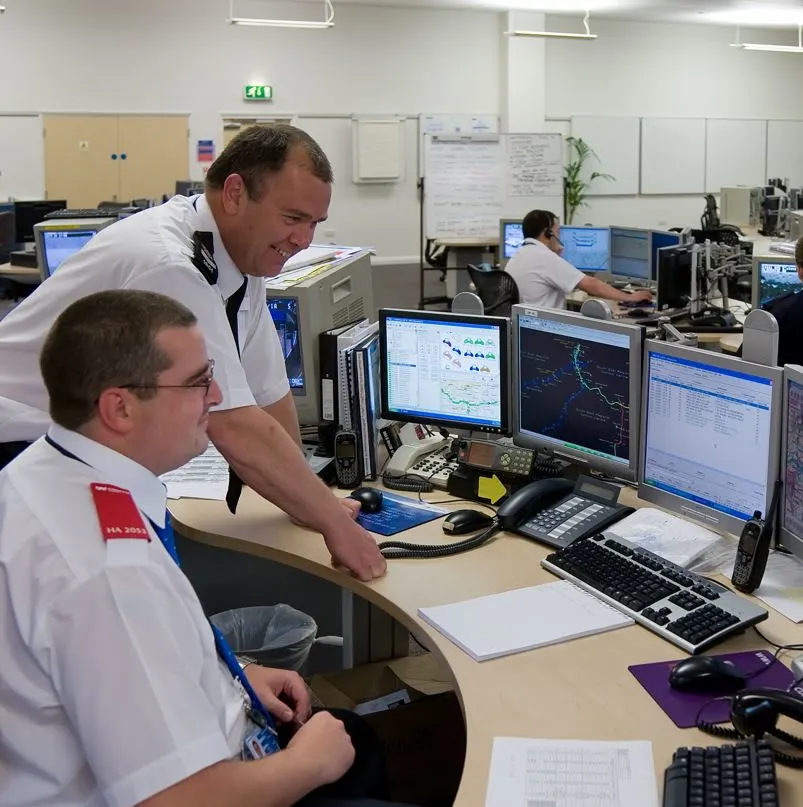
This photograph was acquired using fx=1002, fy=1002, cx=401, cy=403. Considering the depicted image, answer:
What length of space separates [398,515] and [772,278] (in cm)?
332

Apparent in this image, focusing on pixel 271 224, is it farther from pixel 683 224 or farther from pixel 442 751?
pixel 683 224

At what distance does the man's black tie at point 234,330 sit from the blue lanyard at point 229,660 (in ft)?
2.63

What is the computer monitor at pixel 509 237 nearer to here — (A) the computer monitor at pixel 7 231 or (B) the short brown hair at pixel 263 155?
(A) the computer monitor at pixel 7 231

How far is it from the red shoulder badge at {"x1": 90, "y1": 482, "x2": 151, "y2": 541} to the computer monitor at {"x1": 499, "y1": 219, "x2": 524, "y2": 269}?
22.2 feet

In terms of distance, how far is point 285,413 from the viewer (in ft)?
8.64

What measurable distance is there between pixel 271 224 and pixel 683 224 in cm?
1031

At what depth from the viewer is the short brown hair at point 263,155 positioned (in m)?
2.11

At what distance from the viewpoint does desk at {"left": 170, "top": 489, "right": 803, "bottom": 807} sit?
56.4 inches

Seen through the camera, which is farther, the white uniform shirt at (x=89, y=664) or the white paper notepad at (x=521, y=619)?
the white paper notepad at (x=521, y=619)

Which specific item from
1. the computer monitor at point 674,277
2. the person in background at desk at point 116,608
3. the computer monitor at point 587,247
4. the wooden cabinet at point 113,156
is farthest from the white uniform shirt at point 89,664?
the wooden cabinet at point 113,156

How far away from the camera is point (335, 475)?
2682 millimetres

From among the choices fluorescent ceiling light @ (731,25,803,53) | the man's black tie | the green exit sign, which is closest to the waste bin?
the man's black tie

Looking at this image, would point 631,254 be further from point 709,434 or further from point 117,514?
point 117,514

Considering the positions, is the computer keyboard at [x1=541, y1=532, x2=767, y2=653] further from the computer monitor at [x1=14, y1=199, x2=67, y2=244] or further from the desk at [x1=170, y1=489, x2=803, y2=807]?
the computer monitor at [x1=14, y1=199, x2=67, y2=244]
